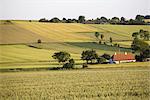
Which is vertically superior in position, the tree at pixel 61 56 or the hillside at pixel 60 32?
the hillside at pixel 60 32

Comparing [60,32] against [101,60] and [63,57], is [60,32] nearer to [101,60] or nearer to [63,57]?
[63,57]

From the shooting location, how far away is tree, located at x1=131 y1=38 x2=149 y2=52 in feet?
107

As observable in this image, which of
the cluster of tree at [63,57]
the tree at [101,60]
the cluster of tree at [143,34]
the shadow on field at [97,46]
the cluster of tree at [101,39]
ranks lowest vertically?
the tree at [101,60]

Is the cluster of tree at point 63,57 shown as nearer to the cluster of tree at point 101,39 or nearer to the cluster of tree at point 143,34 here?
the cluster of tree at point 101,39

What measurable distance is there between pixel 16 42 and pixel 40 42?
10.1 feet

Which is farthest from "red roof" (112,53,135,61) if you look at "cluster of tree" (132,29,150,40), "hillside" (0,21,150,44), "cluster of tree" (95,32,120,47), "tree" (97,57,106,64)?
"hillside" (0,21,150,44)

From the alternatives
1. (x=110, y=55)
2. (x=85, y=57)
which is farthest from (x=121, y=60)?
(x=85, y=57)

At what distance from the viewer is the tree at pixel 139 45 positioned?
32625mm

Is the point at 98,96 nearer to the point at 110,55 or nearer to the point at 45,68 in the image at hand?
the point at 45,68

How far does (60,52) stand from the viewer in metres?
32.2

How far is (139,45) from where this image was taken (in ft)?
110

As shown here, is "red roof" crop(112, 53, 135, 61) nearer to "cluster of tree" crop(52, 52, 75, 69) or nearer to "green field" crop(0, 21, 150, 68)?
"green field" crop(0, 21, 150, 68)

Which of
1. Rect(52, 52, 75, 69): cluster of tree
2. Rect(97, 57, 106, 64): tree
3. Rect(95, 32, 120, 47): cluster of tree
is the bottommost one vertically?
Rect(97, 57, 106, 64): tree

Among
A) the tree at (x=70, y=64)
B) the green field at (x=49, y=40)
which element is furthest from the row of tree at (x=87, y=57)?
Result: the tree at (x=70, y=64)
